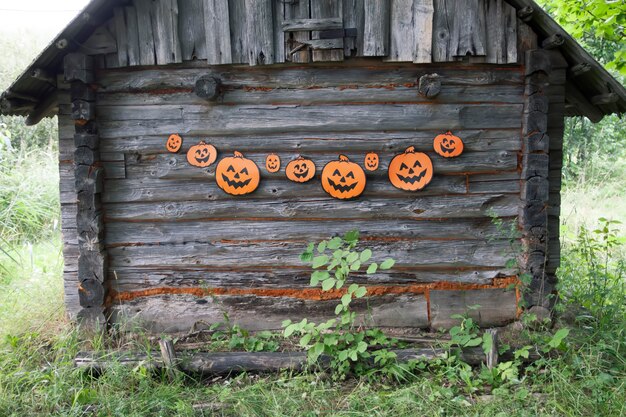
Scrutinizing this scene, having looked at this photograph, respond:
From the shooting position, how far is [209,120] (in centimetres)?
493

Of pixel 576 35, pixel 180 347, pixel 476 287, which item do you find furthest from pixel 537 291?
pixel 576 35

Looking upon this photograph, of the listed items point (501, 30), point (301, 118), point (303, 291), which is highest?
point (501, 30)

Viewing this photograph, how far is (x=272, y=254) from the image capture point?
507 centimetres

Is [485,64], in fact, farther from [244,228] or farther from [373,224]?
[244,228]

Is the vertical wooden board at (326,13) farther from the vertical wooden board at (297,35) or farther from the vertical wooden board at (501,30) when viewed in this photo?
the vertical wooden board at (501,30)

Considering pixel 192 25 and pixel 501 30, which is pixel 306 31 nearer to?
pixel 192 25

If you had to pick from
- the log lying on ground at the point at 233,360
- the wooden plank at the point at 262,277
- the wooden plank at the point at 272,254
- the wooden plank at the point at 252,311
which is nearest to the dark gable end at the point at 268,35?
the wooden plank at the point at 272,254

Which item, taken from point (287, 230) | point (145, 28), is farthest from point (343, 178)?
point (145, 28)

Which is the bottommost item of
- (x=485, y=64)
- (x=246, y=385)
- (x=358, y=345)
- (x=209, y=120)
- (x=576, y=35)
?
(x=246, y=385)

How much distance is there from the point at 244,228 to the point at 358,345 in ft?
5.47

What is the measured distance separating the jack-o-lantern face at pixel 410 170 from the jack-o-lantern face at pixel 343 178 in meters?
0.32

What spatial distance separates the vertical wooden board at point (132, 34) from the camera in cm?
478

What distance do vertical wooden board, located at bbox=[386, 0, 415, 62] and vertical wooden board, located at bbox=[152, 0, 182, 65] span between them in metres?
2.08

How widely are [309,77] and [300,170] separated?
0.93 m
